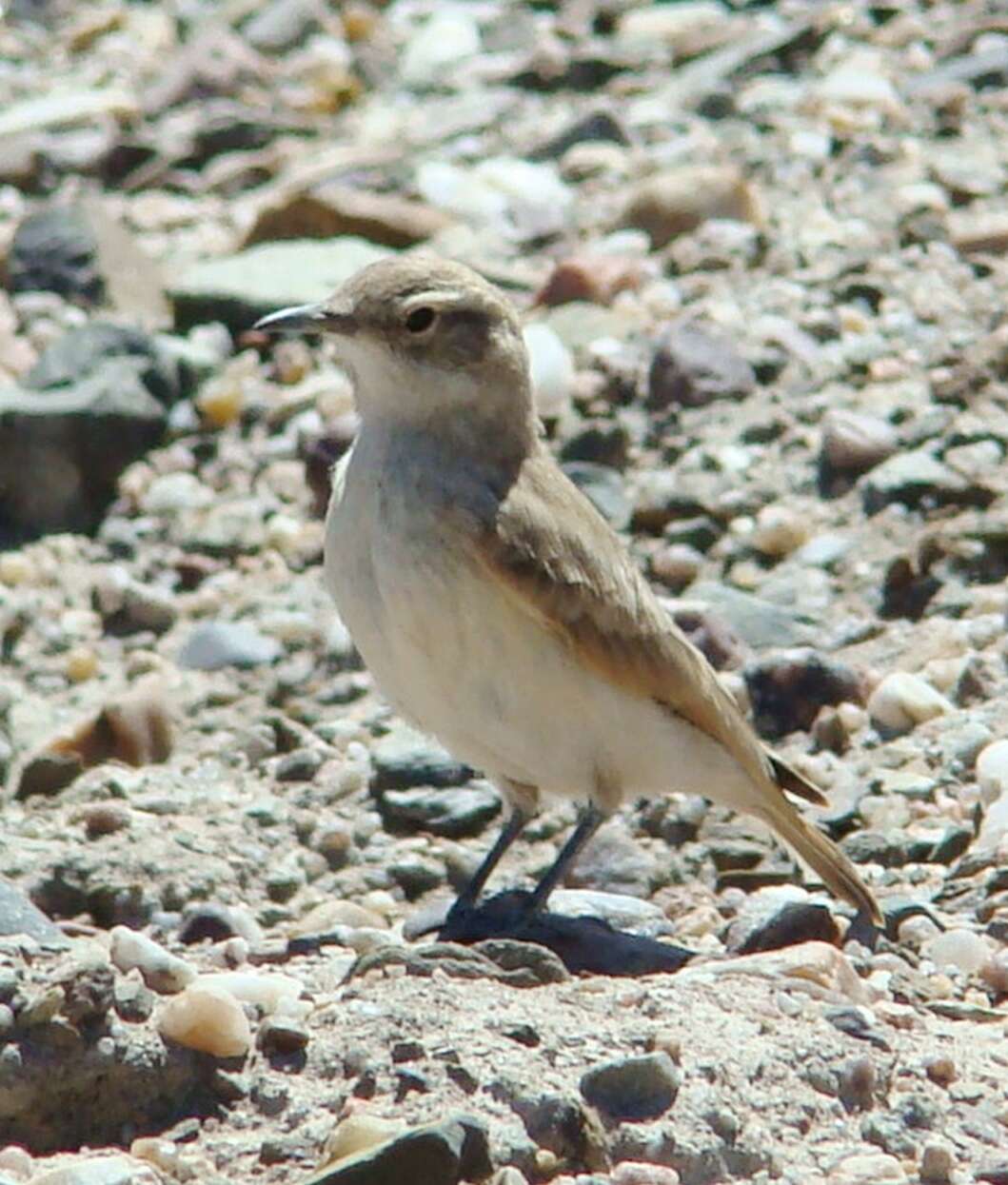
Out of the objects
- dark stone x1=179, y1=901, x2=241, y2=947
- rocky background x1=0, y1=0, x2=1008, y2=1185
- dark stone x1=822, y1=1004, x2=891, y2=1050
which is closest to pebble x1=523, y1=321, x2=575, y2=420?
rocky background x1=0, y1=0, x2=1008, y2=1185

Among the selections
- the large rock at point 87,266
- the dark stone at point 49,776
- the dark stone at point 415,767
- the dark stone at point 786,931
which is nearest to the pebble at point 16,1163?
the dark stone at point 786,931

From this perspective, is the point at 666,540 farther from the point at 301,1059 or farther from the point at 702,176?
the point at 301,1059

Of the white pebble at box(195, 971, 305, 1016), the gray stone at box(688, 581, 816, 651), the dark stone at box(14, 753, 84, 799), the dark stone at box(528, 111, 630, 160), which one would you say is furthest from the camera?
the dark stone at box(528, 111, 630, 160)

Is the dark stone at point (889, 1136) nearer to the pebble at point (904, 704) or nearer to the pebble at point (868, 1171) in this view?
the pebble at point (868, 1171)

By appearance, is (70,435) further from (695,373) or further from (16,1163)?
(16,1163)

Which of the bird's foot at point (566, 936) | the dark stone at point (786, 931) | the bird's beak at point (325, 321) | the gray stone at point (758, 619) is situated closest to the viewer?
the bird's foot at point (566, 936)

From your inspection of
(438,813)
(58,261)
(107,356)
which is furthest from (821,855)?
(58,261)

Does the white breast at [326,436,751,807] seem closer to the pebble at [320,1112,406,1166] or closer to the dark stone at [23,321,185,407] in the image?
the pebble at [320,1112,406,1166]
